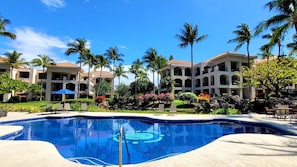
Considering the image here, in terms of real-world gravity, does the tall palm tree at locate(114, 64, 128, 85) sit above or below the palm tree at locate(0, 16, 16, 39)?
below

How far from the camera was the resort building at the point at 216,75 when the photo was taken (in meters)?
33.1

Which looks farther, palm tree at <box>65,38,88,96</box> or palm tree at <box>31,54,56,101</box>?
palm tree at <box>31,54,56,101</box>

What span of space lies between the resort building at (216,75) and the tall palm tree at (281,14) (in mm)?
16746

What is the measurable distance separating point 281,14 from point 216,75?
19.0 metres

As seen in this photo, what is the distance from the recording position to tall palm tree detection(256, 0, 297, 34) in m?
13.3

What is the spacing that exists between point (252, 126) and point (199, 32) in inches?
912

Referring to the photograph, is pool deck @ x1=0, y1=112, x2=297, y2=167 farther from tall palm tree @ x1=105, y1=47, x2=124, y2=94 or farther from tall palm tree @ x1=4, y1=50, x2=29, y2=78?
tall palm tree @ x1=4, y1=50, x2=29, y2=78

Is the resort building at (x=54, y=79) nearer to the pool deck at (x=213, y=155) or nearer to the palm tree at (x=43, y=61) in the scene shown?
the palm tree at (x=43, y=61)

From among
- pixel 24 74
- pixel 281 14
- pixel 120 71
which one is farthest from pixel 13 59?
pixel 281 14

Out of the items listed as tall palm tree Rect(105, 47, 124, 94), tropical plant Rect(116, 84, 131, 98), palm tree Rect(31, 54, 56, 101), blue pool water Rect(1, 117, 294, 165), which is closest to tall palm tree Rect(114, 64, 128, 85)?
tall palm tree Rect(105, 47, 124, 94)

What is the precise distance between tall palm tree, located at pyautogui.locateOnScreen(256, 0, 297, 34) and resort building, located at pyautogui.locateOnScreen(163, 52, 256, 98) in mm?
16746

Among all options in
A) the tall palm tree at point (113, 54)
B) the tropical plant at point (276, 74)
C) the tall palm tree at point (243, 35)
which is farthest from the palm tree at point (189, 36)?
the tall palm tree at point (113, 54)

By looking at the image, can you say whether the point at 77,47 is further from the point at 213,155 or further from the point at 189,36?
the point at 213,155

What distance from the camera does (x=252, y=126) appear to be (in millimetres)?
11211
